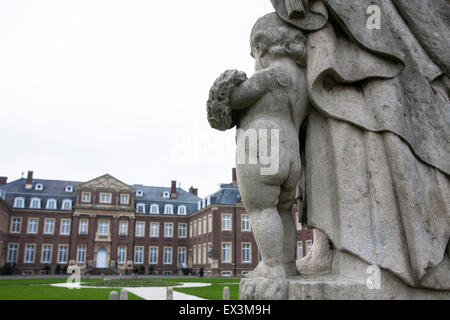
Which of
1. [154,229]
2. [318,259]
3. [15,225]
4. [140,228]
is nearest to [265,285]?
[318,259]

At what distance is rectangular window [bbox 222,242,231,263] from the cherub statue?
41.5 meters

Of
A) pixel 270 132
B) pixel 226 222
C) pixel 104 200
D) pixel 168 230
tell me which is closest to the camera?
pixel 270 132

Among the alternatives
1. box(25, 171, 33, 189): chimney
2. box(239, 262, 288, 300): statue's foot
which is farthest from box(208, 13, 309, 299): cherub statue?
box(25, 171, 33, 189): chimney

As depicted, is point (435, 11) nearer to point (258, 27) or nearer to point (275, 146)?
point (258, 27)

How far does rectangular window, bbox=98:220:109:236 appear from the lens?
1898 inches

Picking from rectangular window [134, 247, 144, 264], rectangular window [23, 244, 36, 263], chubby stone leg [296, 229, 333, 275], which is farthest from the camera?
rectangular window [134, 247, 144, 264]

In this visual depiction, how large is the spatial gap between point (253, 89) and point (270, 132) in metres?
0.26

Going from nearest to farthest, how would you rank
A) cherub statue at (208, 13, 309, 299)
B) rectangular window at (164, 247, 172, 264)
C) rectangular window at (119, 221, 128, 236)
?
cherub statue at (208, 13, 309, 299)
rectangular window at (119, 221, 128, 236)
rectangular window at (164, 247, 172, 264)

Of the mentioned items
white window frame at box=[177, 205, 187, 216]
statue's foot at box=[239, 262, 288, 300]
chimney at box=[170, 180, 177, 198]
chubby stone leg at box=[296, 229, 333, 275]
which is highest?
chimney at box=[170, 180, 177, 198]

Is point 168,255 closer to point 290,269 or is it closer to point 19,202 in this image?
point 19,202

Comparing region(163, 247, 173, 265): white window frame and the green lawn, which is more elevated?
region(163, 247, 173, 265): white window frame

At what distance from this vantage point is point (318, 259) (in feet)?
8.65

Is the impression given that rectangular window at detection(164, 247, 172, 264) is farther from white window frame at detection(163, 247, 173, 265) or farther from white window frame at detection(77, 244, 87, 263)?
white window frame at detection(77, 244, 87, 263)
